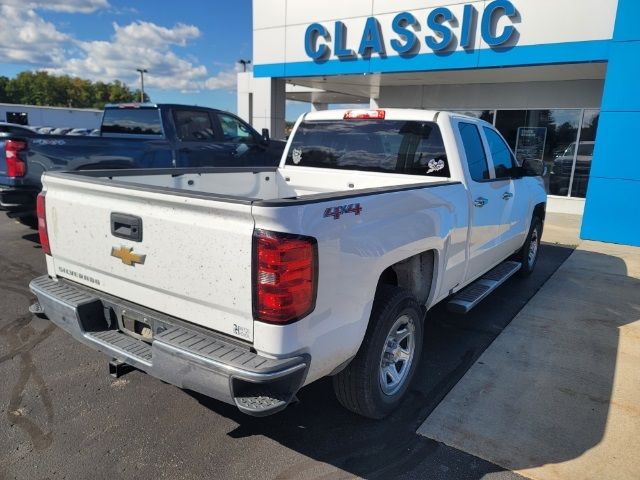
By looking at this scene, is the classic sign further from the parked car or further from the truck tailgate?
the truck tailgate

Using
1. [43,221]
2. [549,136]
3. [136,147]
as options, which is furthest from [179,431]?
[549,136]

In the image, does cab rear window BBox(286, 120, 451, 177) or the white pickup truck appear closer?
the white pickup truck

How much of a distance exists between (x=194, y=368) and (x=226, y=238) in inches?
25.3

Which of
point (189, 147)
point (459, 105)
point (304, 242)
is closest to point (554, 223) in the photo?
point (459, 105)

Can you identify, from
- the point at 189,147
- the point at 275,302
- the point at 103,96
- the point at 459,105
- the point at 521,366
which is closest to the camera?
the point at 275,302

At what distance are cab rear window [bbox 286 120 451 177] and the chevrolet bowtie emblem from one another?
2373mm

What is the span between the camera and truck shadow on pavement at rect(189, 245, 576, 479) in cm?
276

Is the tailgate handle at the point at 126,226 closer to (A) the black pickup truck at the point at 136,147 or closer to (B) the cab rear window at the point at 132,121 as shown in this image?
(A) the black pickup truck at the point at 136,147

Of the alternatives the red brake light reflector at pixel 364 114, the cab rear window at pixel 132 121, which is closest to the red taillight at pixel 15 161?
the cab rear window at pixel 132 121

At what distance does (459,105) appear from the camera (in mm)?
14352

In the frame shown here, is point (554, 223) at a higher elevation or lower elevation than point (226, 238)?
lower

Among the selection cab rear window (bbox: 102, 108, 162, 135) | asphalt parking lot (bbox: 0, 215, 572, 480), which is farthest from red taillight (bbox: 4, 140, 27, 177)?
asphalt parking lot (bbox: 0, 215, 572, 480)

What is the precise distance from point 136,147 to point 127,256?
16.2 ft

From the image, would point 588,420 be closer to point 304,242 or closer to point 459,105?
point 304,242
